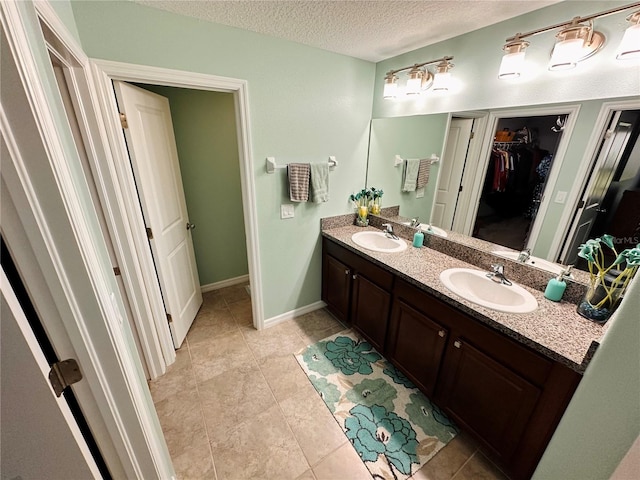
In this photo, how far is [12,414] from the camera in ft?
1.90

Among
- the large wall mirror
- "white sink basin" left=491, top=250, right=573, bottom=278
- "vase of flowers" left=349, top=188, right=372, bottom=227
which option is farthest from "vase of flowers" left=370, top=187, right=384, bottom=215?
"white sink basin" left=491, top=250, right=573, bottom=278

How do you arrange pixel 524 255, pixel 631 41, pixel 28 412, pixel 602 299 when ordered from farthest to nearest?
pixel 524 255
pixel 602 299
pixel 631 41
pixel 28 412

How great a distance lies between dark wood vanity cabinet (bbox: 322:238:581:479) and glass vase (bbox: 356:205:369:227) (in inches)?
20.6

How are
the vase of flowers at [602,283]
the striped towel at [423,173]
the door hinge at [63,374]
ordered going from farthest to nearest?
the striped towel at [423,173], the vase of flowers at [602,283], the door hinge at [63,374]

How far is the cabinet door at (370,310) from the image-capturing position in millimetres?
1823

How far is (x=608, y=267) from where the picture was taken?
3.75 feet

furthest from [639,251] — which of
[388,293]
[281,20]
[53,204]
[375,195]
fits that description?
[281,20]

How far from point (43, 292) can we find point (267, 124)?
5.15 ft

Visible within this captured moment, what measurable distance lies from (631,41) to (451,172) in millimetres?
945

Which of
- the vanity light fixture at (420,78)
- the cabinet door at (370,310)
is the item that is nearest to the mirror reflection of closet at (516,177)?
the vanity light fixture at (420,78)

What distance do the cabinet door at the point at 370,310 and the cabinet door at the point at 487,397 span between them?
1.60 ft

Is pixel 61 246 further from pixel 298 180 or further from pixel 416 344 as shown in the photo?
pixel 416 344

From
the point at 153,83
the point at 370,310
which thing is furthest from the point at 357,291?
the point at 153,83

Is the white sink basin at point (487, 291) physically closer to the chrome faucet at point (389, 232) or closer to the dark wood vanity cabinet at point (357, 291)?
the dark wood vanity cabinet at point (357, 291)
